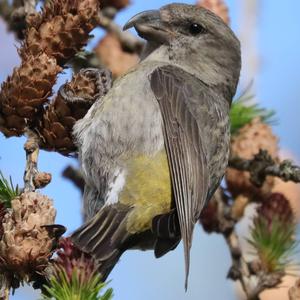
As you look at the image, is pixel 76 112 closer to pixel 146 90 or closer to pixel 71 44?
pixel 71 44

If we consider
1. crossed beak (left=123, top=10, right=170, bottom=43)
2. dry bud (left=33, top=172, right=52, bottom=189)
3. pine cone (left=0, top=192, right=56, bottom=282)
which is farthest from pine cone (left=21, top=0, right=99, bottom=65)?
crossed beak (left=123, top=10, right=170, bottom=43)

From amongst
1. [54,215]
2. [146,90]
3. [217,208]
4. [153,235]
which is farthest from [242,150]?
[54,215]

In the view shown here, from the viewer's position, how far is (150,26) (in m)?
4.33

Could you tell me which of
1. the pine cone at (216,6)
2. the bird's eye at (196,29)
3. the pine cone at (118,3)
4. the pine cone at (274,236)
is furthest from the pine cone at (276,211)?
the pine cone at (118,3)

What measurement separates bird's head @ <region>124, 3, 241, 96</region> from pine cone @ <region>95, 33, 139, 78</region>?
14.5 inches

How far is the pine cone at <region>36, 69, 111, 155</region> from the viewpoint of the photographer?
10.6 ft

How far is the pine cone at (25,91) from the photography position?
121 inches

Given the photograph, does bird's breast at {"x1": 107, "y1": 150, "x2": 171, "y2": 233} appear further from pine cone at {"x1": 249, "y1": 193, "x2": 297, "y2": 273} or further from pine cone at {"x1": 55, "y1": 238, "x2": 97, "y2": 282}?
pine cone at {"x1": 55, "y1": 238, "x2": 97, "y2": 282}

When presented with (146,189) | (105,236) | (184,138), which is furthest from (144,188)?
(105,236)

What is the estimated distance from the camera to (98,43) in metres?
4.78

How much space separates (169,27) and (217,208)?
44.5 inches

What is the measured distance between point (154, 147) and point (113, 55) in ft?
3.90

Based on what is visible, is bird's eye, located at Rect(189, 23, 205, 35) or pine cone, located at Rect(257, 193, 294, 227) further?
bird's eye, located at Rect(189, 23, 205, 35)

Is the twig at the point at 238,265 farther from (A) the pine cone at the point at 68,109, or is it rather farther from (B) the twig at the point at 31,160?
(B) the twig at the point at 31,160
